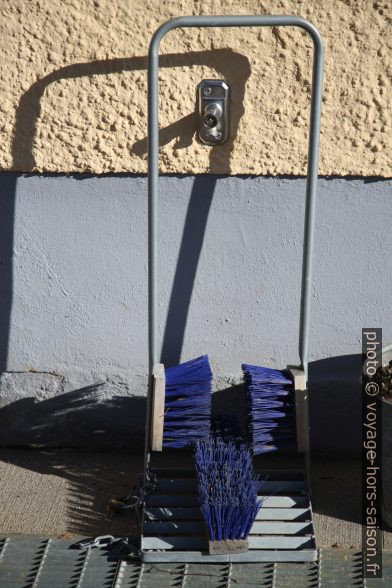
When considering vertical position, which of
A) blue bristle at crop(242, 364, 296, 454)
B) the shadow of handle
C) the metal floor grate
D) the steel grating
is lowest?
the steel grating

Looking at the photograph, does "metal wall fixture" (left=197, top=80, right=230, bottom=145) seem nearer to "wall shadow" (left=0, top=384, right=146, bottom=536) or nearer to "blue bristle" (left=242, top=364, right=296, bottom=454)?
"blue bristle" (left=242, top=364, right=296, bottom=454)

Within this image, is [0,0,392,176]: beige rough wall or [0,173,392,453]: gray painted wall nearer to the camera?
[0,0,392,176]: beige rough wall

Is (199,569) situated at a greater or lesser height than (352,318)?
lesser

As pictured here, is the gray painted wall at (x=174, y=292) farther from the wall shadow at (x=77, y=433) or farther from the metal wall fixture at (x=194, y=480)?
the metal wall fixture at (x=194, y=480)

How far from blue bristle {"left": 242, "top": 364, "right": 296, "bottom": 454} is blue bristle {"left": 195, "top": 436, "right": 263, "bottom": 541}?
110 mm

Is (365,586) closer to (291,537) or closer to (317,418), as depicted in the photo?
(291,537)

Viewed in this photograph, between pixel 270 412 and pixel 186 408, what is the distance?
0.33 meters

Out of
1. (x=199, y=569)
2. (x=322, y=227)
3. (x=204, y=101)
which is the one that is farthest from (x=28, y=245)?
(x=199, y=569)

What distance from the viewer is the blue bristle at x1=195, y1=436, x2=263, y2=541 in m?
3.29

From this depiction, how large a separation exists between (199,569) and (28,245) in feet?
4.96

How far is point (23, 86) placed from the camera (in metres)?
3.72

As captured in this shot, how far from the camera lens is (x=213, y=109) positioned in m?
3.67

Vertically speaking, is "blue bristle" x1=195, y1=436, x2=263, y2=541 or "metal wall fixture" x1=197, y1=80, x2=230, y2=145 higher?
"metal wall fixture" x1=197, y1=80, x2=230, y2=145

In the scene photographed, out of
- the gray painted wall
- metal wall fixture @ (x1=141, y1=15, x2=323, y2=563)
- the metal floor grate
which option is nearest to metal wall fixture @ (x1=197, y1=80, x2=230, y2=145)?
metal wall fixture @ (x1=141, y1=15, x2=323, y2=563)
